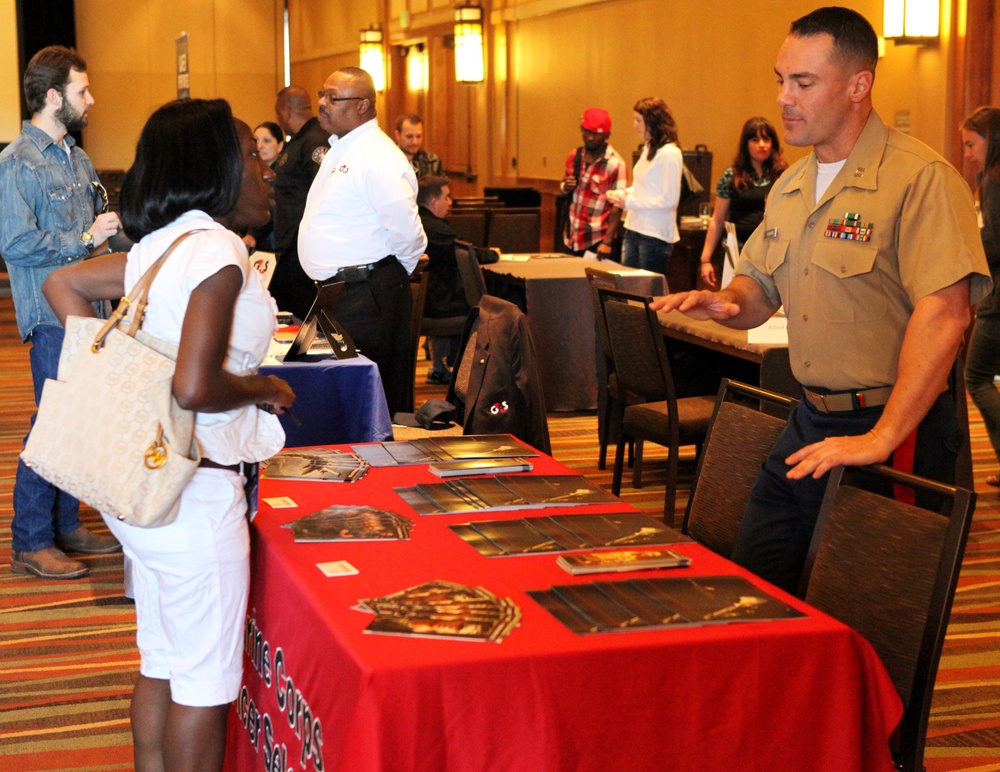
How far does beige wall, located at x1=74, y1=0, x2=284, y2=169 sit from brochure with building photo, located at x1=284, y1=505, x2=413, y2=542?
54.2 ft

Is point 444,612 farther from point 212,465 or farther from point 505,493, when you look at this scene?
point 505,493

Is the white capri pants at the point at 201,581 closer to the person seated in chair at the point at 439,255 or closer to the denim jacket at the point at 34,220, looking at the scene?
the denim jacket at the point at 34,220

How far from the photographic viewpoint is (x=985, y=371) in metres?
4.95

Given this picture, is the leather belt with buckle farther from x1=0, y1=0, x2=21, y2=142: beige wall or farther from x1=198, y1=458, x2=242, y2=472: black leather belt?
x1=0, y1=0, x2=21, y2=142: beige wall

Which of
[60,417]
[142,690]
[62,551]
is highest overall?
[60,417]

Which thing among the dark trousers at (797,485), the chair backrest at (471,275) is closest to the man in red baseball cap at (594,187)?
the chair backrest at (471,275)

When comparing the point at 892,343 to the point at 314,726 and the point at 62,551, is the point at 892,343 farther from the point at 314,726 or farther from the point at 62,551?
the point at 62,551

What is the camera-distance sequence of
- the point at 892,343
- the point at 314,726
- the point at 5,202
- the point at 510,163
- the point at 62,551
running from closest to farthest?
the point at 314,726, the point at 892,343, the point at 5,202, the point at 62,551, the point at 510,163

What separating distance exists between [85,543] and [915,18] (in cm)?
541

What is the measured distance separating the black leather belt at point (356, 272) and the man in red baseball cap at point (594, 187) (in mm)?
3788

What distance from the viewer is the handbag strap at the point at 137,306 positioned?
1914 millimetres

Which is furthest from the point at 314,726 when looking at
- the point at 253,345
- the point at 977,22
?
the point at 977,22

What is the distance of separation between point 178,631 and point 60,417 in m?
0.40

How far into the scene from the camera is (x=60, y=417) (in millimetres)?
1942
